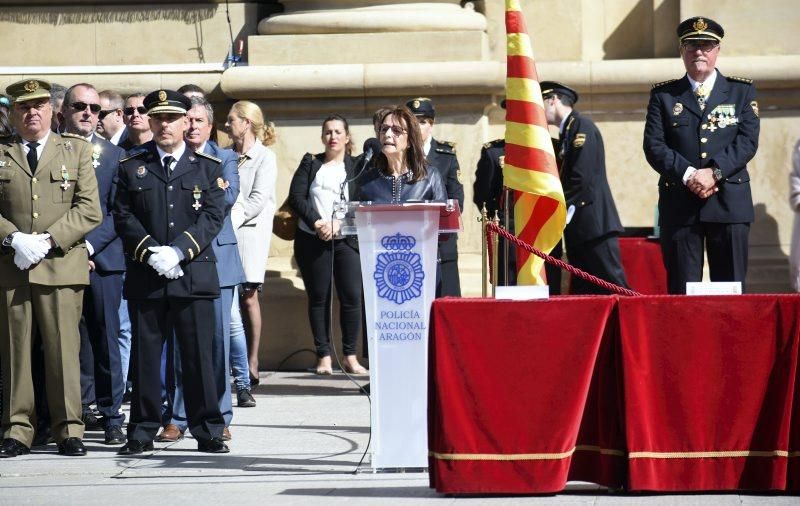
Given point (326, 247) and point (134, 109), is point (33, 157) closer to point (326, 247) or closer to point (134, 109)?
point (134, 109)

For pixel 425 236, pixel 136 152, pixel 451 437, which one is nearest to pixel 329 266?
pixel 136 152

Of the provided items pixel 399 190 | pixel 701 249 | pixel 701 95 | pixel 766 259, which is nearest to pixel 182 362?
pixel 399 190

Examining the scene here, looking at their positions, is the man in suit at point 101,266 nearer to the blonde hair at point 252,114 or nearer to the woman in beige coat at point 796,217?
the blonde hair at point 252,114

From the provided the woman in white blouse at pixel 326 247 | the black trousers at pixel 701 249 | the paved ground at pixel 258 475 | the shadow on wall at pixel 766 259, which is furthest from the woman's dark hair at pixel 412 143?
the shadow on wall at pixel 766 259

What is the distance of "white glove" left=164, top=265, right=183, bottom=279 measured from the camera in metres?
8.55

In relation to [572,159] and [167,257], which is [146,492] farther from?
[572,159]

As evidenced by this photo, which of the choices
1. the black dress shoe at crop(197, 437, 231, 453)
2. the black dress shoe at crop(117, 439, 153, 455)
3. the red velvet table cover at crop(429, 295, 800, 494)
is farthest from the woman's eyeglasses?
the black dress shoe at crop(117, 439, 153, 455)

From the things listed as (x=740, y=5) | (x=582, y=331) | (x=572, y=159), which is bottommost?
(x=582, y=331)

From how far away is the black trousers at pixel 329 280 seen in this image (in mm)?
11781

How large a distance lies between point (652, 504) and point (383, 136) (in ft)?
8.58

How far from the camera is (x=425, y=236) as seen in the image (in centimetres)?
771

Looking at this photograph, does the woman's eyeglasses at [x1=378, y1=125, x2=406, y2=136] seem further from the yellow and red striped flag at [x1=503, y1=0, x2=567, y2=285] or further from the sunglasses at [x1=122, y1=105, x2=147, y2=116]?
the sunglasses at [x1=122, y1=105, x2=147, y2=116]

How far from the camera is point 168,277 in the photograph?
858 cm

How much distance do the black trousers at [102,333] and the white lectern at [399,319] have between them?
239 centimetres
